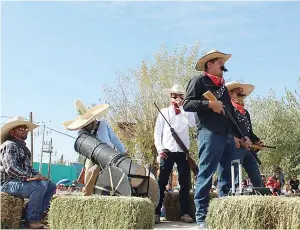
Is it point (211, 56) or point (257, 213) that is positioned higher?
point (211, 56)

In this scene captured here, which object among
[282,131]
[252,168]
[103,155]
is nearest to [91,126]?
[103,155]

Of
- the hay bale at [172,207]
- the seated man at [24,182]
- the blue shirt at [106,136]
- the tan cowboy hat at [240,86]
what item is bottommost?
the hay bale at [172,207]

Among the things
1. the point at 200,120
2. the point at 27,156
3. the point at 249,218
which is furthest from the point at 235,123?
the point at 27,156

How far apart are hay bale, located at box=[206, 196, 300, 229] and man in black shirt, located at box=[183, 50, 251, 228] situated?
0.82m

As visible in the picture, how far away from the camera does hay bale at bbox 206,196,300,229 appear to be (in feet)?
14.0

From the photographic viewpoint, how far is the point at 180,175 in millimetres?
7184

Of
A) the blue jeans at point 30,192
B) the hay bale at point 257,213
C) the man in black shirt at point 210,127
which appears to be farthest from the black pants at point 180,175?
the hay bale at point 257,213

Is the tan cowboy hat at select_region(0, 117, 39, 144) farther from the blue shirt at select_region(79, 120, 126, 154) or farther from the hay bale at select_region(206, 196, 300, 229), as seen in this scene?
the hay bale at select_region(206, 196, 300, 229)

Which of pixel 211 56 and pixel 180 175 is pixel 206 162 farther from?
pixel 180 175

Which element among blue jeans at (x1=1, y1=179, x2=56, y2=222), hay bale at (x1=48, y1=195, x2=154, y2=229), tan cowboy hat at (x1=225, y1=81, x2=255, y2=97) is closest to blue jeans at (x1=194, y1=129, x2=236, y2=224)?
hay bale at (x1=48, y1=195, x2=154, y2=229)

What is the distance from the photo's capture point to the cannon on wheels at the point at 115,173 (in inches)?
236

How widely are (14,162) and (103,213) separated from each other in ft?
6.12

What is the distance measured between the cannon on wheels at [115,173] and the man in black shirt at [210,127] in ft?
3.16

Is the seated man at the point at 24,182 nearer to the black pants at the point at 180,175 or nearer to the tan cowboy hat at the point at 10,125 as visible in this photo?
the tan cowboy hat at the point at 10,125
